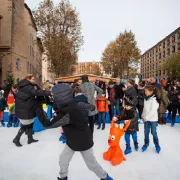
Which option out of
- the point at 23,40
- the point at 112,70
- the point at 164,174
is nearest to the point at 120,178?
the point at 164,174

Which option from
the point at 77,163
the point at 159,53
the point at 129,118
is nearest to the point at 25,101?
the point at 77,163

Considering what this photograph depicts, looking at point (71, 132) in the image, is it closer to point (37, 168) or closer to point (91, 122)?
point (37, 168)

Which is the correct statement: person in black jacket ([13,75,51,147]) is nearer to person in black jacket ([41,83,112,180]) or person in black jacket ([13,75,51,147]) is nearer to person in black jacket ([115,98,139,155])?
person in black jacket ([115,98,139,155])

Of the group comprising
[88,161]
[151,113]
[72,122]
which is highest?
[72,122]

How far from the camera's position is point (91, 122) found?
489 cm

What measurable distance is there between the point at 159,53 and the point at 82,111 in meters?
76.3

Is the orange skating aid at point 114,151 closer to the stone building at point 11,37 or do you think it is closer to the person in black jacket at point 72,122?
the person in black jacket at point 72,122

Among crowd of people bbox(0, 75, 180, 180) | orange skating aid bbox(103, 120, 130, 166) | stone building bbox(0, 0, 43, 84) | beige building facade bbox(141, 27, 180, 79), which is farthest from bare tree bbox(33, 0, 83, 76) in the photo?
beige building facade bbox(141, 27, 180, 79)

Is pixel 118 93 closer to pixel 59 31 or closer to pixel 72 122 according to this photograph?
pixel 72 122

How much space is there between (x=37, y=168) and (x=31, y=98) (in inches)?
66.5

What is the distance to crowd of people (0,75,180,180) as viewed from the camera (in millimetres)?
2268

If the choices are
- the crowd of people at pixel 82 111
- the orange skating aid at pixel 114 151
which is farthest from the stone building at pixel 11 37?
the orange skating aid at pixel 114 151

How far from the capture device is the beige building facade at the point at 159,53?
5689 cm

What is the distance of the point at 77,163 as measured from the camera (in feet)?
11.8
